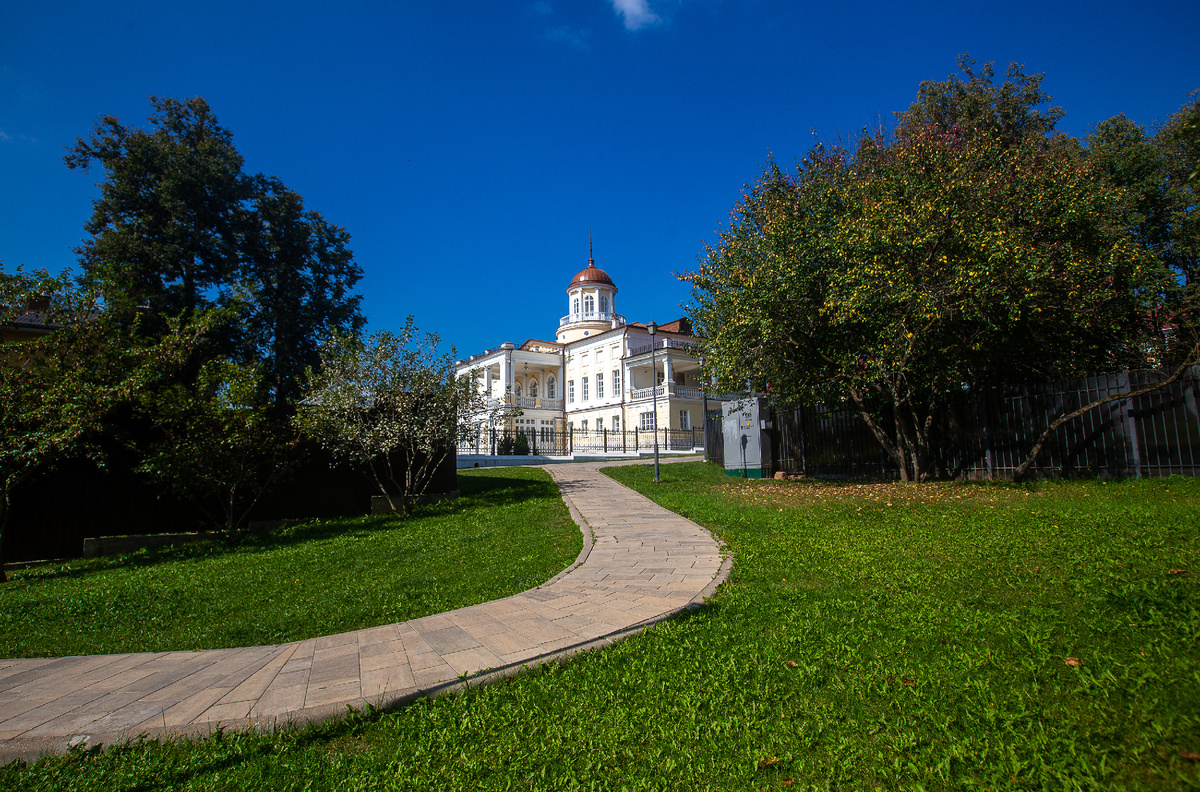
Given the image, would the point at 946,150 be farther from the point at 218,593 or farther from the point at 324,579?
the point at 218,593

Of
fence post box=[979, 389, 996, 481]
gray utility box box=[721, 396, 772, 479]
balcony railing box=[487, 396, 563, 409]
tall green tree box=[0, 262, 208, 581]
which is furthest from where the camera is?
balcony railing box=[487, 396, 563, 409]

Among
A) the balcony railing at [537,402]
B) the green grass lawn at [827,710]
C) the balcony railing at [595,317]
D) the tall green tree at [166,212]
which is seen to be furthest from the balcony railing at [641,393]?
the green grass lawn at [827,710]

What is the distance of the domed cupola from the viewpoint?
48625mm

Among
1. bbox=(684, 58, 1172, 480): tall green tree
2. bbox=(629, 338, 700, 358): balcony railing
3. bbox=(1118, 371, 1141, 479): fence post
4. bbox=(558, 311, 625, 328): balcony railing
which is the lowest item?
bbox=(1118, 371, 1141, 479): fence post

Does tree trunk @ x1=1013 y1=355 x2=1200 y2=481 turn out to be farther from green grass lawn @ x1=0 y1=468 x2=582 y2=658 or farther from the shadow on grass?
the shadow on grass

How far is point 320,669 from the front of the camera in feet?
11.6

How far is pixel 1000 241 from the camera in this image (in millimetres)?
9227

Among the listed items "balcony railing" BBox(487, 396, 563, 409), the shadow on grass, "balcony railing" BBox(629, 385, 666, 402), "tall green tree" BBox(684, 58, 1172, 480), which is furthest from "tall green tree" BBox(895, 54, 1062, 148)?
"balcony railing" BBox(487, 396, 563, 409)

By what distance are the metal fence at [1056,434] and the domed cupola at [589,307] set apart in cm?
3551

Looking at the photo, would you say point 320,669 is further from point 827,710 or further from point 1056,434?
point 1056,434

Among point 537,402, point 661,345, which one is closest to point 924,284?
point 661,345

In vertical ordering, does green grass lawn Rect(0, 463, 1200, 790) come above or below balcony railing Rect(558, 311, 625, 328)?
below

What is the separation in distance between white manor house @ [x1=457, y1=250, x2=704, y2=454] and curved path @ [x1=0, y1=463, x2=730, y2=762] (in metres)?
28.8

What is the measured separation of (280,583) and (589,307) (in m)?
44.3
